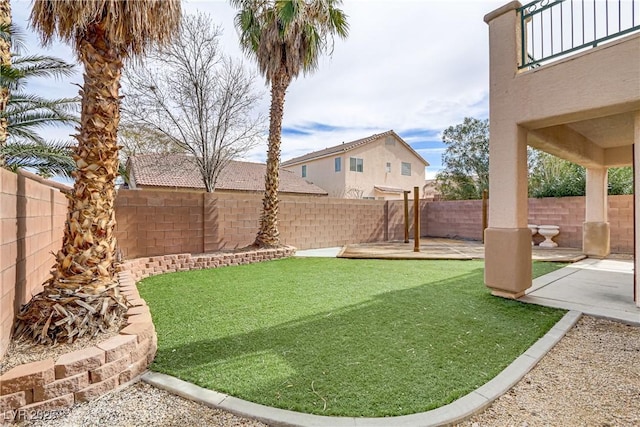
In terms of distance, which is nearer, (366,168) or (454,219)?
(454,219)

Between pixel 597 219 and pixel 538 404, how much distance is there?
10.3 metres

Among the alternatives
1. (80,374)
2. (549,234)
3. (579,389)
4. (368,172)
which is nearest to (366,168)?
(368,172)

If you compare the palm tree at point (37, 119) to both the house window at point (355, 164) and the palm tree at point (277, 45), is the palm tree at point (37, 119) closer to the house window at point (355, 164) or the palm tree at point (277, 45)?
the palm tree at point (277, 45)

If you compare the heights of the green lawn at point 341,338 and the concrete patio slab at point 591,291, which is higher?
the concrete patio slab at point 591,291

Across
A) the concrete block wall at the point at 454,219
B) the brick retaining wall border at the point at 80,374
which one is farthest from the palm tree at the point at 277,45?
the concrete block wall at the point at 454,219

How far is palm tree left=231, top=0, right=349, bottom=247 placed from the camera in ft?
32.9

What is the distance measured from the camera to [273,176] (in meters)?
10.7

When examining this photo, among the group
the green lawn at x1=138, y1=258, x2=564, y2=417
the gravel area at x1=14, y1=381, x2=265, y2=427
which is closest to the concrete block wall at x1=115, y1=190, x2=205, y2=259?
the green lawn at x1=138, y1=258, x2=564, y2=417

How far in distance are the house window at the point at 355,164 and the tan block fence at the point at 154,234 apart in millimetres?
8491

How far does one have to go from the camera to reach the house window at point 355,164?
25172 mm

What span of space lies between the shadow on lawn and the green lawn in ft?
0.04

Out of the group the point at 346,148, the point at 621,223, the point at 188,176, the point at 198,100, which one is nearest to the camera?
the point at 621,223

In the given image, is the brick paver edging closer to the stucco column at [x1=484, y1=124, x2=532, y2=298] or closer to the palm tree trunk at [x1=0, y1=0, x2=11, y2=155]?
the palm tree trunk at [x1=0, y1=0, x2=11, y2=155]

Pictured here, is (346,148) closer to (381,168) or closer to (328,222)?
(381,168)
